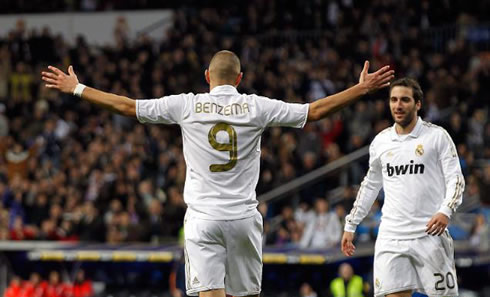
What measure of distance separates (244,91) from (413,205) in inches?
519

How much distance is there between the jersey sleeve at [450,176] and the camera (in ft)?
27.3

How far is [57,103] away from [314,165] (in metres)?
7.63

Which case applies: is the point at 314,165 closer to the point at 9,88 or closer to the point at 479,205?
the point at 479,205

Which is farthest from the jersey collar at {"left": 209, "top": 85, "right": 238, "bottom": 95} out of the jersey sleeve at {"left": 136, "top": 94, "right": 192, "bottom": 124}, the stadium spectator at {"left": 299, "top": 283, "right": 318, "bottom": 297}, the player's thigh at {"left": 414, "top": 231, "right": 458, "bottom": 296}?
the stadium spectator at {"left": 299, "top": 283, "right": 318, "bottom": 297}

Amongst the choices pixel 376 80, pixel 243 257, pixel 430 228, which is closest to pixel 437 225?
pixel 430 228

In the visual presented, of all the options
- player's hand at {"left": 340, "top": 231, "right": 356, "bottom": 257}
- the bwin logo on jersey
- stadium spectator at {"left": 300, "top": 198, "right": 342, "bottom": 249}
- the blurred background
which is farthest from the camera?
the blurred background

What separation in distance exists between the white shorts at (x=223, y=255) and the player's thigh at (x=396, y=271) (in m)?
1.28

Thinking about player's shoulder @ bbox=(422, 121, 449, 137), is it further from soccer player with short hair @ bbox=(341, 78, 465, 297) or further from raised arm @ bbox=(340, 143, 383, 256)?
raised arm @ bbox=(340, 143, 383, 256)

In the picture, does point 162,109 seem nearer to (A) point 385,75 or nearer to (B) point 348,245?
(A) point 385,75

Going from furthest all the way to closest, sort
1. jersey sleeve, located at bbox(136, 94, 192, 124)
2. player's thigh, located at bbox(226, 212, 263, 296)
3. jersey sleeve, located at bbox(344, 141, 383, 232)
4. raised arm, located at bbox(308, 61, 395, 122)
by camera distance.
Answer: jersey sleeve, located at bbox(344, 141, 383, 232) < player's thigh, located at bbox(226, 212, 263, 296) < jersey sleeve, located at bbox(136, 94, 192, 124) < raised arm, located at bbox(308, 61, 395, 122)

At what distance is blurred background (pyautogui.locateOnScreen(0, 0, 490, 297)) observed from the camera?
58.0 ft

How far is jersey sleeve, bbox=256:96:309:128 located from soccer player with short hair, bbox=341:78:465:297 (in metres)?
1.36

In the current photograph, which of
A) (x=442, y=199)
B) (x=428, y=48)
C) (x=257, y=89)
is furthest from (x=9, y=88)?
(x=442, y=199)

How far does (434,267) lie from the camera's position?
8680mm
